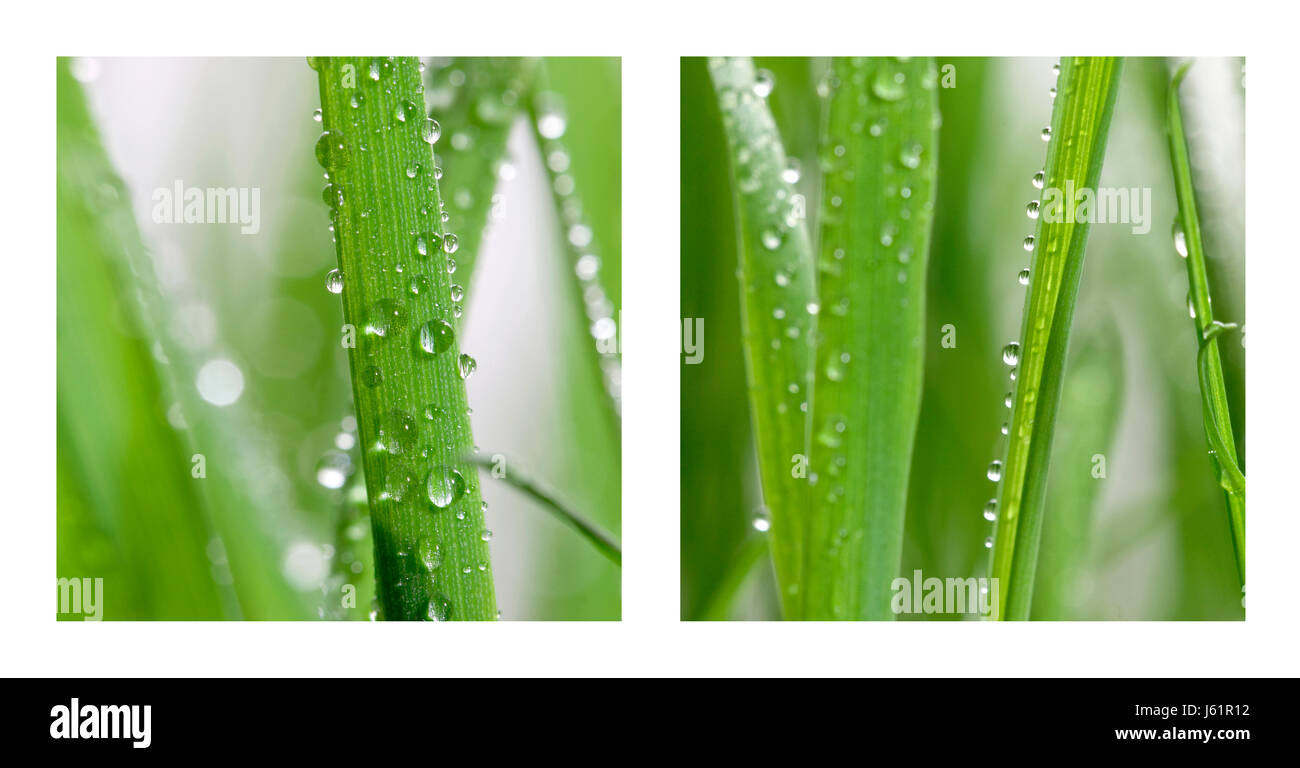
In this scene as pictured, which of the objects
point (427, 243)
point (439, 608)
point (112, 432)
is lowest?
point (439, 608)

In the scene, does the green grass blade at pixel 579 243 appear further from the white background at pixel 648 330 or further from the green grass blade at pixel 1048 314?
the green grass blade at pixel 1048 314

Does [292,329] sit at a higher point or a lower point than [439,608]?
higher

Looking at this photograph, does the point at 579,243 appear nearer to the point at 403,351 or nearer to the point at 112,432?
the point at 403,351

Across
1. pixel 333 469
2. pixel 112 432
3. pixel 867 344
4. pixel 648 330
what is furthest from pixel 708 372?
pixel 112 432

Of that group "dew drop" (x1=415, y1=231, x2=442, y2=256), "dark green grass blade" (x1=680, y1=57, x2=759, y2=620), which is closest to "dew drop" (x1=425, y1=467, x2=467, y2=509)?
"dew drop" (x1=415, y1=231, x2=442, y2=256)
